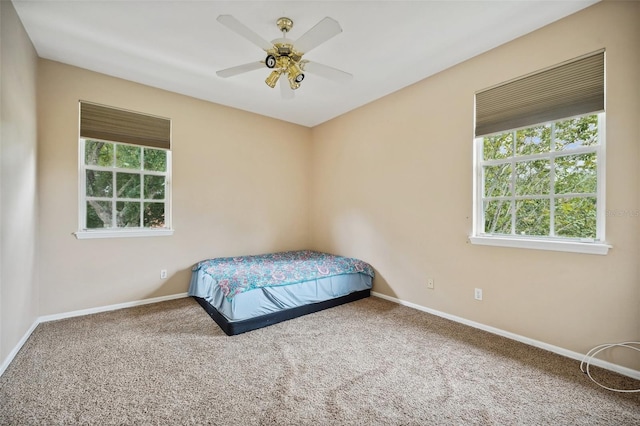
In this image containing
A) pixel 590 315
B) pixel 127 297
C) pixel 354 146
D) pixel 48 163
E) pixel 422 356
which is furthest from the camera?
pixel 354 146

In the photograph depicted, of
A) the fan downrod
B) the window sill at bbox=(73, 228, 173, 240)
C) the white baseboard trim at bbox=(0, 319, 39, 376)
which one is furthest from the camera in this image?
the window sill at bbox=(73, 228, 173, 240)

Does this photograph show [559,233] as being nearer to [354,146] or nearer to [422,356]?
[422,356]

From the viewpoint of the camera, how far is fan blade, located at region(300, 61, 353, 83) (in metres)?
2.28

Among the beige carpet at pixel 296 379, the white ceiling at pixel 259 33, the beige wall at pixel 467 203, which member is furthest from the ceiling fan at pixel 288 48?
the beige carpet at pixel 296 379

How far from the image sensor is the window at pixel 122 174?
3039 millimetres

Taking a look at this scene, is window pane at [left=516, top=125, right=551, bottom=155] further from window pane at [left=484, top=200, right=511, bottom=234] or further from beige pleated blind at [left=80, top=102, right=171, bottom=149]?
beige pleated blind at [left=80, top=102, right=171, bottom=149]

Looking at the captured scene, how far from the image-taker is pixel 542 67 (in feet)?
7.58

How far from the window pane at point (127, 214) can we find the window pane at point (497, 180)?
381cm

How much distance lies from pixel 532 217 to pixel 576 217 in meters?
0.30

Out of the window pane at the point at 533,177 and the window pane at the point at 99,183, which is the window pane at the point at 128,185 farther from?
the window pane at the point at 533,177

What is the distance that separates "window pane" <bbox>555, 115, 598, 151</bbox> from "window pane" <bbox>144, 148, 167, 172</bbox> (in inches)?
159

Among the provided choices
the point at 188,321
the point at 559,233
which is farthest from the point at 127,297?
the point at 559,233

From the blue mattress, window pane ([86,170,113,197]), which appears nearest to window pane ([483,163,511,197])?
the blue mattress

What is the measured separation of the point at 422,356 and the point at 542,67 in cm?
250
